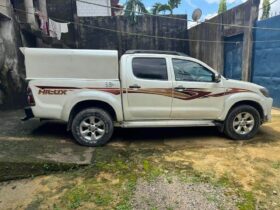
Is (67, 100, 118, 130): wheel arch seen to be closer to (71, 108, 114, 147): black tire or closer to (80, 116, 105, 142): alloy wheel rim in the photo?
(71, 108, 114, 147): black tire

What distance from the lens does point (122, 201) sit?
3609mm

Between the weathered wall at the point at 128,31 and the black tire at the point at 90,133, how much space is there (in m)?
10.2

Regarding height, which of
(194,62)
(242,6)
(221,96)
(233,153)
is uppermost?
(242,6)

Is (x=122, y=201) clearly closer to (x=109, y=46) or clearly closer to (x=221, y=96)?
(x=221, y=96)

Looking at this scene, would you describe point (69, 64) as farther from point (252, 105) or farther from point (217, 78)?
point (252, 105)

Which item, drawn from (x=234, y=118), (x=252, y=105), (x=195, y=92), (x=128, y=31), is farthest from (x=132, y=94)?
(x=128, y=31)

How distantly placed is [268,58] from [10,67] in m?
8.06

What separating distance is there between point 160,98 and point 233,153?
170cm

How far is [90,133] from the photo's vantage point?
5.41m

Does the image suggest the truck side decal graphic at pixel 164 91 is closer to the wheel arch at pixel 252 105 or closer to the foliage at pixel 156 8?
the wheel arch at pixel 252 105

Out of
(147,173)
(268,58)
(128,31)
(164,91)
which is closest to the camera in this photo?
(147,173)

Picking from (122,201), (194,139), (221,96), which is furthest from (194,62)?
(122,201)

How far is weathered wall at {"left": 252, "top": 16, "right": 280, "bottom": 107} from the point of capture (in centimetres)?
849

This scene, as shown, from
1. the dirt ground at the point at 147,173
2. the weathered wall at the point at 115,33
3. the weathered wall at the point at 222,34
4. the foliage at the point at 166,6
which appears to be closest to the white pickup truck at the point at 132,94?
the dirt ground at the point at 147,173
